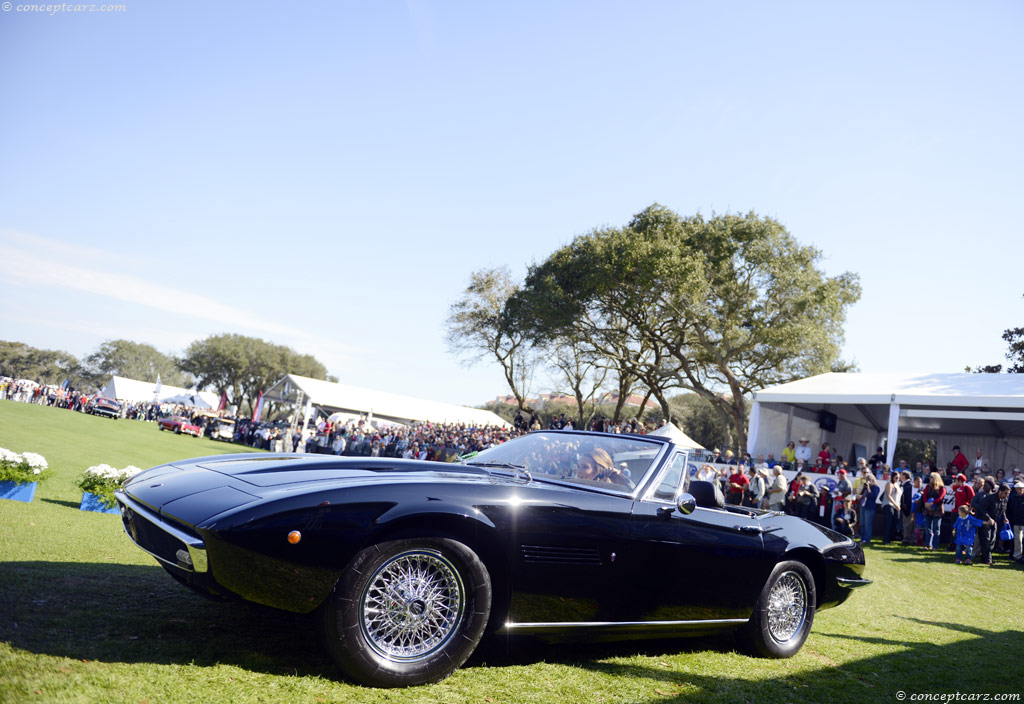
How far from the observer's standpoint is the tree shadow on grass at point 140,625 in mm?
3150

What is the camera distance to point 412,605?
3160 mm

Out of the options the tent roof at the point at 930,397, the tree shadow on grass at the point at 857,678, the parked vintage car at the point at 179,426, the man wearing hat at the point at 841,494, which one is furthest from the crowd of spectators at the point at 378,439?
the tree shadow on grass at the point at 857,678

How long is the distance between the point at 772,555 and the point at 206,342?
7115 centimetres

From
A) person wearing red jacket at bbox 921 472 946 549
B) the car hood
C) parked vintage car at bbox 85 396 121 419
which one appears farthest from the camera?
parked vintage car at bbox 85 396 121 419

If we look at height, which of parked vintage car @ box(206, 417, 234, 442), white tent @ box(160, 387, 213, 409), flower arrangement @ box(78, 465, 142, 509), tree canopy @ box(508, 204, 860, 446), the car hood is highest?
tree canopy @ box(508, 204, 860, 446)

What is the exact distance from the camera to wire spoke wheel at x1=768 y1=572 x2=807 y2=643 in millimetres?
4637

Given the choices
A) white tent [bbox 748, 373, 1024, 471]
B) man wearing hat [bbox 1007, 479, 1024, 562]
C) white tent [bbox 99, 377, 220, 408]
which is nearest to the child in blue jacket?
man wearing hat [bbox 1007, 479, 1024, 562]

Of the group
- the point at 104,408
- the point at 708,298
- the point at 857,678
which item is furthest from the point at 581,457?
the point at 104,408

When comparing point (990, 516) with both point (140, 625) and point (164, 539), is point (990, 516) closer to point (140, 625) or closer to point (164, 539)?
point (140, 625)

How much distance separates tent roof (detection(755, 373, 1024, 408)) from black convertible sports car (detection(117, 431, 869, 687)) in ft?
51.7

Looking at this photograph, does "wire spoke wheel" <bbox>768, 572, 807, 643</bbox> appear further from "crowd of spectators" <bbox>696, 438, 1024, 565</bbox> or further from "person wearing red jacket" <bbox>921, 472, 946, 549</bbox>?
"person wearing red jacket" <bbox>921, 472, 946, 549</bbox>

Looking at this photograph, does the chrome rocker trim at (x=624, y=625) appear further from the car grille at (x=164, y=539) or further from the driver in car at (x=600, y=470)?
the car grille at (x=164, y=539)

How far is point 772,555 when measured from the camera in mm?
4535

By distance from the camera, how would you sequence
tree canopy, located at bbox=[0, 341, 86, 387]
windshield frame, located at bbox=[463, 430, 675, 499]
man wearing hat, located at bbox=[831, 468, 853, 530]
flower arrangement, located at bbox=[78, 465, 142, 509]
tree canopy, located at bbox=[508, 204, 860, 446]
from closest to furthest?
windshield frame, located at bbox=[463, 430, 675, 499]
flower arrangement, located at bbox=[78, 465, 142, 509]
man wearing hat, located at bbox=[831, 468, 853, 530]
tree canopy, located at bbox=[508, 204, 860, 446]
tree canopy, located at bbox=[0, 341, 86, 387]
